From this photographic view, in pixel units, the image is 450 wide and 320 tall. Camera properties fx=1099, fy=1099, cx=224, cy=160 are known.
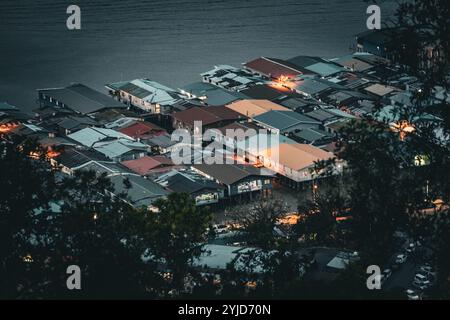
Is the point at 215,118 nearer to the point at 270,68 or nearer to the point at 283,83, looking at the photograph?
the point at 283,83

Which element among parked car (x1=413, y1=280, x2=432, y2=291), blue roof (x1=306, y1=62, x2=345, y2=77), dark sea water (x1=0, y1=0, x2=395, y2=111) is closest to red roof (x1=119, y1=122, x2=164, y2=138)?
dark sea water (x1=0, y1=0, x2=395, y2=111)

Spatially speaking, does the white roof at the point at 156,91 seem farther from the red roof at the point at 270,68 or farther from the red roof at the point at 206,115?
the red roof at the point at 270,68

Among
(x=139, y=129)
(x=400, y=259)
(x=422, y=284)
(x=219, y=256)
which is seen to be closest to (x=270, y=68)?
(x=139, y=129)

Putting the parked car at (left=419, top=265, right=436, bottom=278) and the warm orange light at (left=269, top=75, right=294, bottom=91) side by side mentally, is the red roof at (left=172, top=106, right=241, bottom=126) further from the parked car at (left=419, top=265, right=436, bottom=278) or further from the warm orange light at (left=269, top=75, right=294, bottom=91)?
the parked car at (left=419, top=265, right=436, bottom=278)

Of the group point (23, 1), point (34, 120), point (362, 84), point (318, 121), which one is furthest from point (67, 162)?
point (23, 1)

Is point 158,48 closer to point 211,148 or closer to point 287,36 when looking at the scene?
point 287,36
